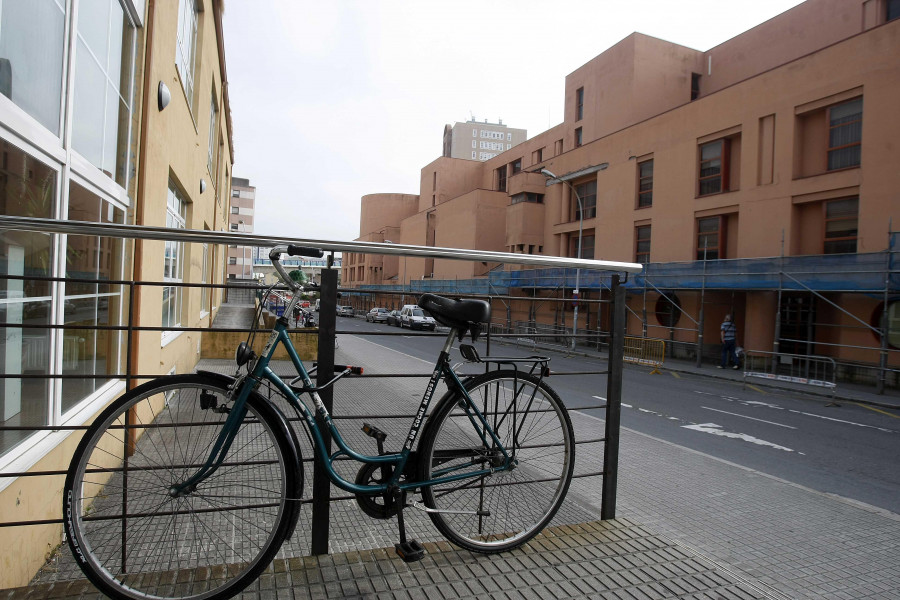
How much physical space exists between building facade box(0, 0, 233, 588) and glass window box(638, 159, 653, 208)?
24.0m

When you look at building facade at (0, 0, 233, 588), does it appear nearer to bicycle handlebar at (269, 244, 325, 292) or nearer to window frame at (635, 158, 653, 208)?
bicycle handlebar at (269, 244, 325, 292)

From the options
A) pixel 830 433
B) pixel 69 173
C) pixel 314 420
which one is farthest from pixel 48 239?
pixel 830 433

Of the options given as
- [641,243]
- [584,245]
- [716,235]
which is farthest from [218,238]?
[584,245]

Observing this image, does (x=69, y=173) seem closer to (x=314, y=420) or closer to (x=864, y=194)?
(x=314, y=420)

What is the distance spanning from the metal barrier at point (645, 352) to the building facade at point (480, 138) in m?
89.1

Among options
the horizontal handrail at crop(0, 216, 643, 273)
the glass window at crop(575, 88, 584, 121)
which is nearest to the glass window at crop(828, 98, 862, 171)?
the horizontal handrail at crop(0, 216, 643, 273)

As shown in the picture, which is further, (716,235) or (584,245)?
(584,245)

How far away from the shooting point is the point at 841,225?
1809 cm

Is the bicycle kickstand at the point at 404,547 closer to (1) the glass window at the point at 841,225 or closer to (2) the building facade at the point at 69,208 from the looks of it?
(2) the building facade at the point at 69,208

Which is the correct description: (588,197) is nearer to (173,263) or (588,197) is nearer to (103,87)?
(173,263)

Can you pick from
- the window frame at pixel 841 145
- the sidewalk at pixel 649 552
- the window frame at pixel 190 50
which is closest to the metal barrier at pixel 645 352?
the window frame at pixel 841 145

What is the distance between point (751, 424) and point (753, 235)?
528 inches

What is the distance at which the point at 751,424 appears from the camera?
9.75 meters

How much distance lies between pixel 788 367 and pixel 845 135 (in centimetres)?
801
